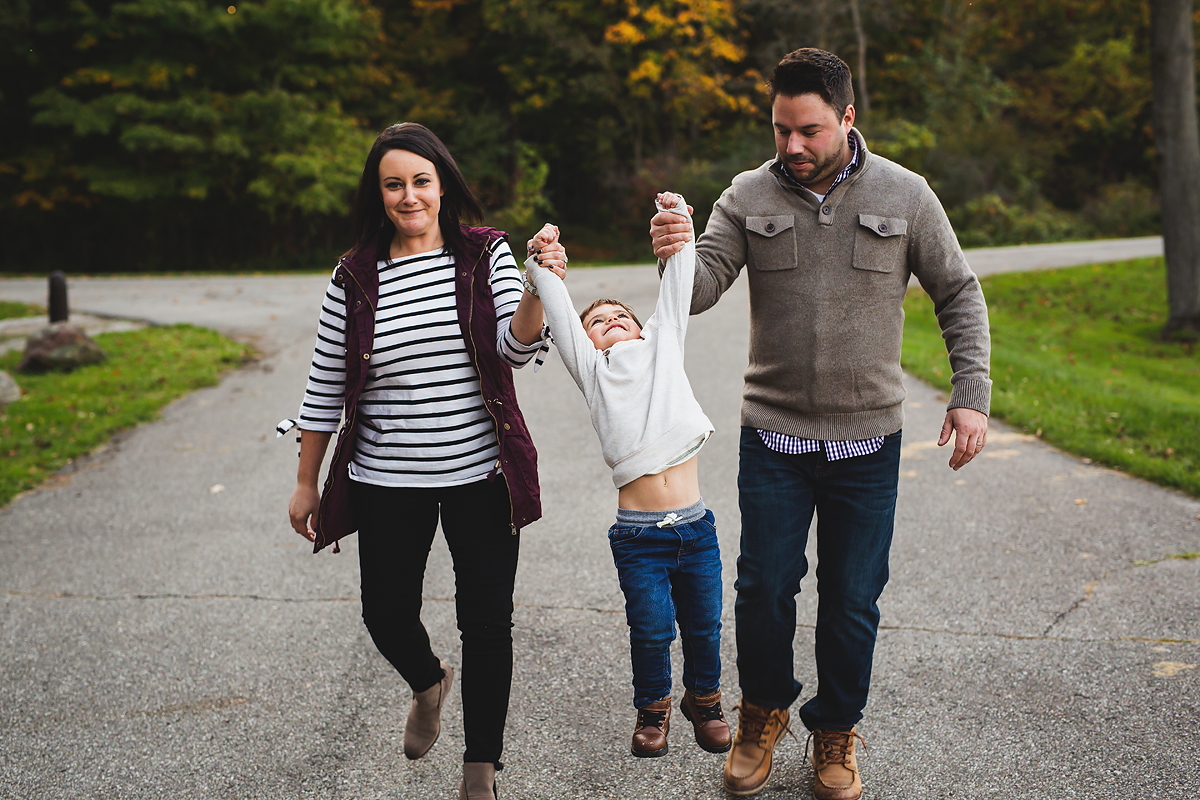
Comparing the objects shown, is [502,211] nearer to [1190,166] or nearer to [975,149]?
[975,149]

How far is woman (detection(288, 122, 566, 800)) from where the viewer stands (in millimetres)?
2766

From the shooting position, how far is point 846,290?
2.70 m

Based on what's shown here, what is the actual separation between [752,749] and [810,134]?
1.88 meters

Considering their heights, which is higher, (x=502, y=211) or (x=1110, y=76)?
(x=1110, y=76)

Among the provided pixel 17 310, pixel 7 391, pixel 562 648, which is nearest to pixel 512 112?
pixel 17 310

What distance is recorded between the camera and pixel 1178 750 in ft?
9.84

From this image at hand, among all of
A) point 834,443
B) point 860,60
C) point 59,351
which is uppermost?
point 860,60

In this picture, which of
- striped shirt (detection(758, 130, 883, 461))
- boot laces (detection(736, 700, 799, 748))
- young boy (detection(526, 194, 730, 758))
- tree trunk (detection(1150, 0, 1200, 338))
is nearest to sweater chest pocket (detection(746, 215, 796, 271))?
striped shirt (detection(758, 130, 883, 461))

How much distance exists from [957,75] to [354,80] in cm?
1760

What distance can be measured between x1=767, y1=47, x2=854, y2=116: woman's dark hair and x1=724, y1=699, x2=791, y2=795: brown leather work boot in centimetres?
184

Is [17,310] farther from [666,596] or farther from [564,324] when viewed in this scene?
[666,596]

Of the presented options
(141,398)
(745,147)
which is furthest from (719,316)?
(745,147)

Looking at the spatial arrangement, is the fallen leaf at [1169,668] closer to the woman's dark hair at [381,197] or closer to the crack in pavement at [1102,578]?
the crack in pavement at [1102,578]

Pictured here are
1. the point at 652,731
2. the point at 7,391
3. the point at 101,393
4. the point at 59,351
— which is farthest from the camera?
the point at 59,351
